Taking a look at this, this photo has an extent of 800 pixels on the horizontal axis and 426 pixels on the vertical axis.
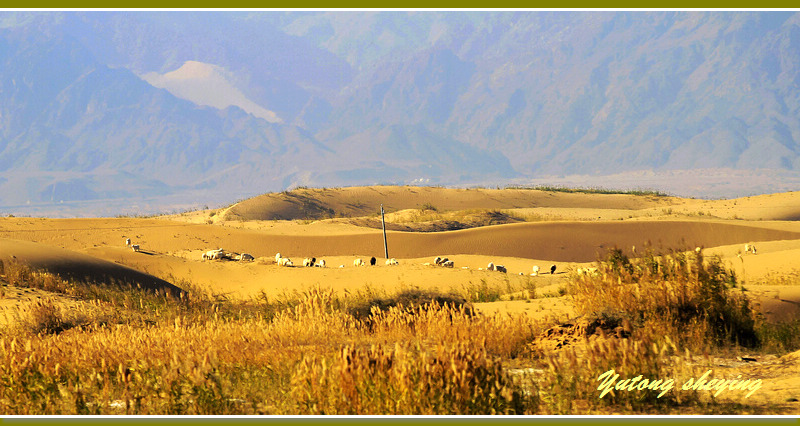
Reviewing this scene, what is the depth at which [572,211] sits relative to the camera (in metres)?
54.4

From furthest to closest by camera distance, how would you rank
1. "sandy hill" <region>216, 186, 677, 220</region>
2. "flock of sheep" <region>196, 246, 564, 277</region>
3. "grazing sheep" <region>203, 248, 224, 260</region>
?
"sandy hill" <region>216, 186, 677, 220</region> < "grazing sheep" <region>203, 248, 224, 260</region> < "flock of sheep" <region>196, 246, 564, 277</region>

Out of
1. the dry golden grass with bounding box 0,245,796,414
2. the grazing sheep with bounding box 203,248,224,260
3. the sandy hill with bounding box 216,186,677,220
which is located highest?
the sandy hill with bounding box 216,186,677,220

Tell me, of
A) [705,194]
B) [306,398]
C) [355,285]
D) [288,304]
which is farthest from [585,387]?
[705,194]

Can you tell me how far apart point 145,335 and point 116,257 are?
1726 cm

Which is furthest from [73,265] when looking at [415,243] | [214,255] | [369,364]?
[415,243]

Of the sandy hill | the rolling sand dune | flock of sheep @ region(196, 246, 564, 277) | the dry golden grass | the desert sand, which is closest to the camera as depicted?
the dry golden grass

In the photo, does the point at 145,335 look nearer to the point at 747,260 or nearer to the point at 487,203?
the point at 747,260

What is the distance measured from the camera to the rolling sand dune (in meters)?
19.2

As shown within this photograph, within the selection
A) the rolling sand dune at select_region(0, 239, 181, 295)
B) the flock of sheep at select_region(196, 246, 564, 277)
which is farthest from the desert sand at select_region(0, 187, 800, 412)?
the flock of sheep at select_region(196, 246, 564, 277)

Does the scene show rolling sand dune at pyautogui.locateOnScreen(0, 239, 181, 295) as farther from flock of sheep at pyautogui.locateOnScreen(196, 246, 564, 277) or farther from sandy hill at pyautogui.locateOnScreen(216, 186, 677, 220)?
sandy hill at pyautogui.locateOnScreen(216, 186, 677, 220)

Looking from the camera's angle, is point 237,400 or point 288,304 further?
point 288,304

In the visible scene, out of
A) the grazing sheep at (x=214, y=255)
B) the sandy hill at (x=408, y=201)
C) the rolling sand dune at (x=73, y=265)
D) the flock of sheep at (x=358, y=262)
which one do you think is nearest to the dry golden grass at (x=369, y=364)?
the rolling sand dune at (x=73, y=265)

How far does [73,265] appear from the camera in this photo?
65.6 feet

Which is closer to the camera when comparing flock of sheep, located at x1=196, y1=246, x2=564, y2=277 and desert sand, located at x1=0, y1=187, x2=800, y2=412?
desert sand, located at x1=0, y1=187, x2=800, y2=412
